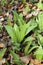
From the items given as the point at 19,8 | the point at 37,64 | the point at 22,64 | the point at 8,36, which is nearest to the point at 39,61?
the point at 37,64

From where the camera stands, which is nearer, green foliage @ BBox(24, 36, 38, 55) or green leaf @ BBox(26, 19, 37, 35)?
green foliage @ BBox(24, 36, 38, 55)

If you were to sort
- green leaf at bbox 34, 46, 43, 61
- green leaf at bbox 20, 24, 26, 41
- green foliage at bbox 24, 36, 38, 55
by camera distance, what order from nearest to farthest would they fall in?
green leaf at bbox 34, 46, 43, 61 → green foliage at bbox 24, 36, 38, 55 → green leaf at bbox 20, 24, 26, 41

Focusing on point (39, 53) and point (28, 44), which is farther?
point (28, 44)

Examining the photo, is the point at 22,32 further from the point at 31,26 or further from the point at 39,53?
the point at 39,53

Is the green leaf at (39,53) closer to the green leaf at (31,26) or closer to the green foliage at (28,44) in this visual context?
the green foliage at (28,44)

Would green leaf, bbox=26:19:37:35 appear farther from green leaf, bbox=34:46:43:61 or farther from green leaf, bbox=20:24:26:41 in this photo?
green leaf, bbox=34:46:43:61

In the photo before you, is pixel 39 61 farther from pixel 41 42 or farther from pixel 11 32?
pixel 11 32

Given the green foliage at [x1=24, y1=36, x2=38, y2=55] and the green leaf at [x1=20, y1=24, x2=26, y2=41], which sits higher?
the green leaf at [x1=20, y1=24, x2=26, y2=41]

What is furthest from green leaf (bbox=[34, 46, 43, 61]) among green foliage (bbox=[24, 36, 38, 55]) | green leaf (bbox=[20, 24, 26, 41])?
green leaf (bbox=[20, 24, 26, 41])

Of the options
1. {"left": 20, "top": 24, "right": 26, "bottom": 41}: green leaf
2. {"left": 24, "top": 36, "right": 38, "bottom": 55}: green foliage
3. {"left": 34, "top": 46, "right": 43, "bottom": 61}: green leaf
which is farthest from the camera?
{"left": 20, "top": 24, "right": 26, "bottom": 41}: green leaf

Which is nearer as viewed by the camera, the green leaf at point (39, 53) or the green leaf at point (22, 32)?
the green leaf at point (39, 53)

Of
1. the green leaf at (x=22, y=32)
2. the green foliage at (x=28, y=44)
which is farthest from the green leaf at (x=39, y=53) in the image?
the green leaf at (x=22, y=32)

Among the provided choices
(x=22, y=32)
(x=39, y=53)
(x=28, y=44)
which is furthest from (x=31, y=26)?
(x=39, y=53)
